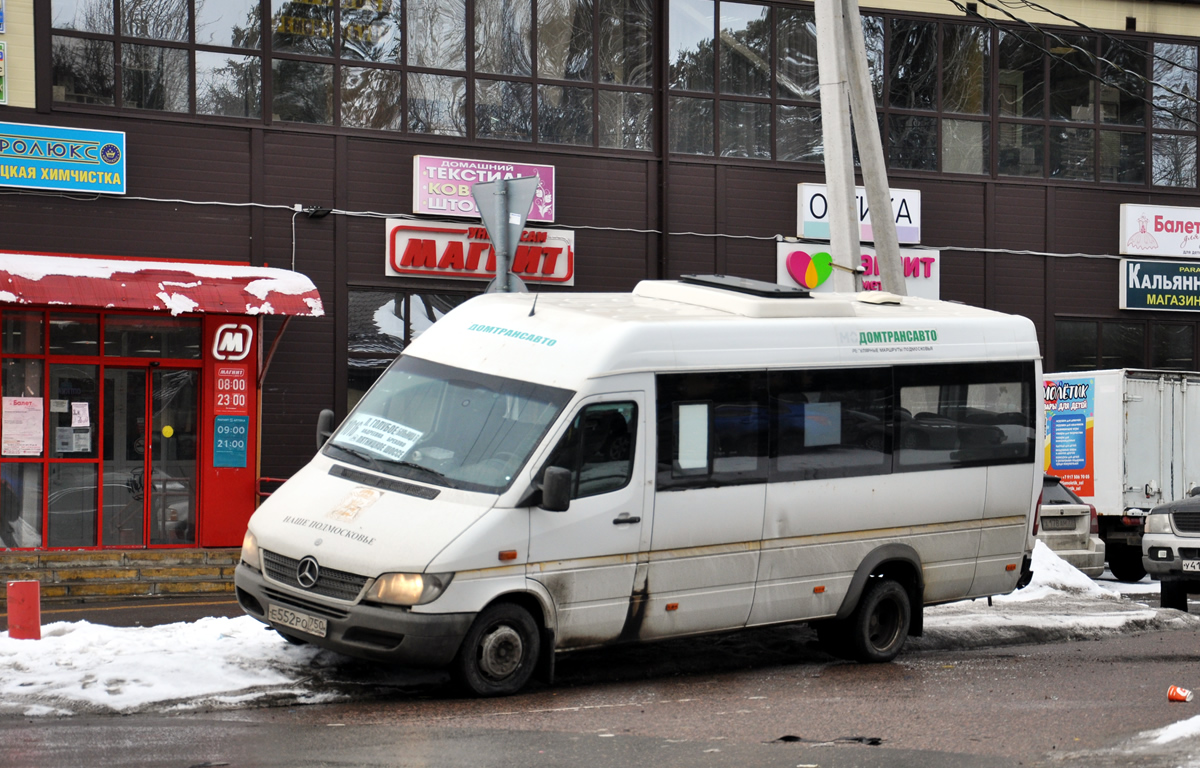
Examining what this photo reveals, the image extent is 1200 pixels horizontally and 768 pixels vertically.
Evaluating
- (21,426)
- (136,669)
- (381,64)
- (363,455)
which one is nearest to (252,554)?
(363,455)

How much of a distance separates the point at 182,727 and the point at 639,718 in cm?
245

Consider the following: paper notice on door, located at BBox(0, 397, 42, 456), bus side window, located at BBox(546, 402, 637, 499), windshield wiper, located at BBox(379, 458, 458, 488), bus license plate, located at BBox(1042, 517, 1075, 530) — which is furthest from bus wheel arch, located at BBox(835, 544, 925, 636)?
paper notice on door, located at BBox(0, 397, 42, 456)

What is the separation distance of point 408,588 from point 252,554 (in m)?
1.37

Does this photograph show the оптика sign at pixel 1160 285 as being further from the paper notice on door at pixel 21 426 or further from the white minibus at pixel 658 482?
the paper notice on door at pixel 21 426

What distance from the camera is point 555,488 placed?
28.0 ft

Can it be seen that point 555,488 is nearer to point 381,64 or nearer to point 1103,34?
point 381,64

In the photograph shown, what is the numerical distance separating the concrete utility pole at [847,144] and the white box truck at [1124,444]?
531 cm

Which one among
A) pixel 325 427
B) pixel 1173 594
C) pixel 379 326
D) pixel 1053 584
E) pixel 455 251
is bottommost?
pixel 1173 594

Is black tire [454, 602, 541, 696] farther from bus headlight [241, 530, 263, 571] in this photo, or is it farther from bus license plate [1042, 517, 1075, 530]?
bus license plate [1042, 517, 1075, 530]

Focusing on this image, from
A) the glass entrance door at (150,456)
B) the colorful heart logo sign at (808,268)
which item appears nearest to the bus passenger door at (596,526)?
the glass entrance door at (150,456)

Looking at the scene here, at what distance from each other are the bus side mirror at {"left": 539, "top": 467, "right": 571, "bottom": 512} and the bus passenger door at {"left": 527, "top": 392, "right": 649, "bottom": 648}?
0.16 metres

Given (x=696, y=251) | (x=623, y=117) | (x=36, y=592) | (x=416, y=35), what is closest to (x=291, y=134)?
(x=416, y=35)

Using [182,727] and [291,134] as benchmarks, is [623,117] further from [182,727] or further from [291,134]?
[182,727]

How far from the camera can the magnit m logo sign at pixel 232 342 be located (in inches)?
669
